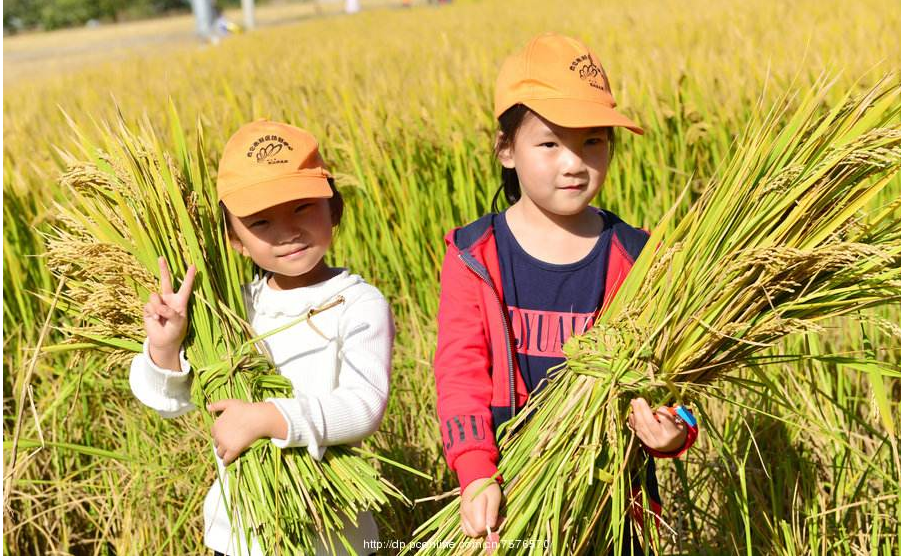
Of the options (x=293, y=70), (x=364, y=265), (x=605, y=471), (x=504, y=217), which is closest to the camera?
(x=605, y=471)

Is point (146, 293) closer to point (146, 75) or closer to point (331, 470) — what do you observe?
point (331, 470)

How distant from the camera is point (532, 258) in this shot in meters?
1.61

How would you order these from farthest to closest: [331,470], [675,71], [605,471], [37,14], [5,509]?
[37,14]
[675,71]
[5,509]
[331,470]
[605,471]

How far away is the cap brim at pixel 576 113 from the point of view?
4.90ft

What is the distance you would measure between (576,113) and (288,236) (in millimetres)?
503

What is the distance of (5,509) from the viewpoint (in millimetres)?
2285

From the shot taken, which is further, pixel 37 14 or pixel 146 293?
pixel 37 14

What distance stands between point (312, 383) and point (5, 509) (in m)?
1.10

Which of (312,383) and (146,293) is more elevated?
(146,293)

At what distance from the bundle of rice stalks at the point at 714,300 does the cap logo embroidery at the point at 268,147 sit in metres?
0.58

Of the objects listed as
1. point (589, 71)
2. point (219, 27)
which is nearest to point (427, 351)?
point (589, 71)

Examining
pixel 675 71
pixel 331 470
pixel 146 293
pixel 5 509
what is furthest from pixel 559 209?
pixel 675 71

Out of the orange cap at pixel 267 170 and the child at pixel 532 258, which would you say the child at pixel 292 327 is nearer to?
the orange cap at pixel 267 170

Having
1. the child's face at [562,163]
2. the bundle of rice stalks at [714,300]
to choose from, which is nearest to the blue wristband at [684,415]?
the bundle of rice stalks at [714,300]
